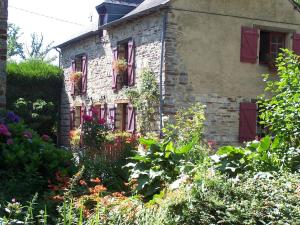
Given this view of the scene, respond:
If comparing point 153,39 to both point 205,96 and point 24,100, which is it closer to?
point 205,96

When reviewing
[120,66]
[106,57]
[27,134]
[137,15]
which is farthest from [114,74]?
[27,134]

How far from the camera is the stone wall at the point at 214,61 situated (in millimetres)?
13273

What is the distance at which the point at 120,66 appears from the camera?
15.5m

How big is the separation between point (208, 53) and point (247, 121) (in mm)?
2227

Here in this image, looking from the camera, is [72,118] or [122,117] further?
[72,118]

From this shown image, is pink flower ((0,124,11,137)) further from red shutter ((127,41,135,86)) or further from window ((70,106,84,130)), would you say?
window ((70,106,84,130))

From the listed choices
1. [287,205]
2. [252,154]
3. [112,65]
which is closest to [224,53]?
[112,65]

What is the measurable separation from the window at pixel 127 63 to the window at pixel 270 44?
3.84m

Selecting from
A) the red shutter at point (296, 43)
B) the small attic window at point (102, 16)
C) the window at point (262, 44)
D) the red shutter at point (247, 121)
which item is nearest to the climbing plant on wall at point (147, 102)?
the red shutter at point (247, 121)

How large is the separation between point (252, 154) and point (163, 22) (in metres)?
8.62

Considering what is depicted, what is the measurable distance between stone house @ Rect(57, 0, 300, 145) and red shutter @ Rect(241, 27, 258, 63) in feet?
0.09

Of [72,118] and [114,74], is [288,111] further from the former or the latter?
[72,118]

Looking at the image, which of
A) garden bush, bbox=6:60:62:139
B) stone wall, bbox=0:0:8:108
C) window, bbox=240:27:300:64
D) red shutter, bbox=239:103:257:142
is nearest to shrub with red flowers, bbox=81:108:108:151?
red shutter, bbox=239:103:257:142

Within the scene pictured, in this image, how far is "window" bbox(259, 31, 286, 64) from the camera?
15006mm
